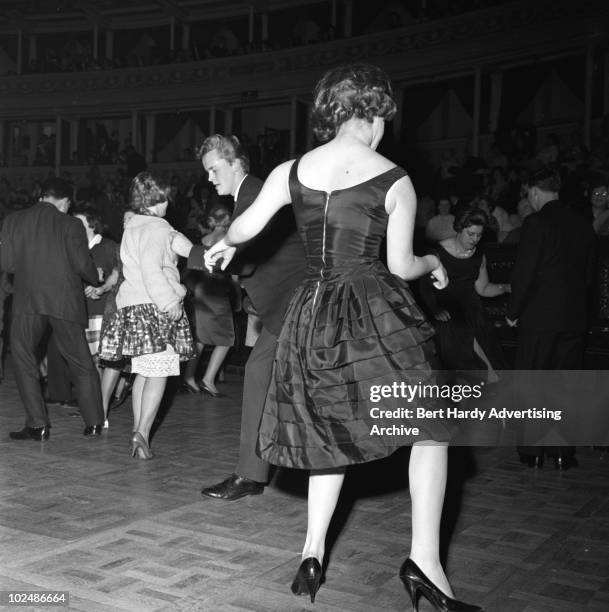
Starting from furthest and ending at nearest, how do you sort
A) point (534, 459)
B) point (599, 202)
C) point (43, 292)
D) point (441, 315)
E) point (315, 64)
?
1. point (315, 64)
2. point (599, 202)
3. point (441, 315)
4. point (43, 292)
5. point (534, 459)

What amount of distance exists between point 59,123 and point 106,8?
3104mm

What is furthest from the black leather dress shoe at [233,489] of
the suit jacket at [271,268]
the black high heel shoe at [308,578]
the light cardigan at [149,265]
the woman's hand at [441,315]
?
the woman's hand at [441,315]

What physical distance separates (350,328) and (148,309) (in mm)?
2185

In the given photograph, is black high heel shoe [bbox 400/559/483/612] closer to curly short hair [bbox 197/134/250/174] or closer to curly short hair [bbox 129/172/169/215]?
curly short hair [bbox 197/134/250/174]

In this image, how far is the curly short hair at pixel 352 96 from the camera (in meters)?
2.35

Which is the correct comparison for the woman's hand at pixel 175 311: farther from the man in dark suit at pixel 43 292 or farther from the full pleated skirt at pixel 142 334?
the man in dark suit at pixel 43 292

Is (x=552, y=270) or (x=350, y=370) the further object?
(x=552, y=270)

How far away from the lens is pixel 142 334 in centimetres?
421

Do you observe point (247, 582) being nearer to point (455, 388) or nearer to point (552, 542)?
point (552, 542)

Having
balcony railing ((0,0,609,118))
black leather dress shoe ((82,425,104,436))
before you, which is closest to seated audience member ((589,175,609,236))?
black leather dress shoe ((82,425,104,436))

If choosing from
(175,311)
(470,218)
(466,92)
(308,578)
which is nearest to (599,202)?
(470,218)

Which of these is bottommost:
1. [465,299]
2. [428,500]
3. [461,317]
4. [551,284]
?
[428,500]
